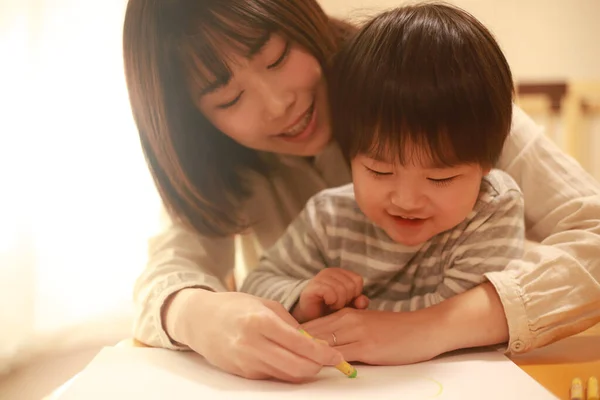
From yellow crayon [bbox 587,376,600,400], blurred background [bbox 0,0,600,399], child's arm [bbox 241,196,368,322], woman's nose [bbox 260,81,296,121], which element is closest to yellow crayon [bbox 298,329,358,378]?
child's arm [bbox 241,196,368,322]

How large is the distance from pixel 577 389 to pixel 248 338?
0.31m

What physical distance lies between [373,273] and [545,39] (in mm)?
1369

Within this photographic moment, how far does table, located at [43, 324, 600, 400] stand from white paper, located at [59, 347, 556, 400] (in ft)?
0.09

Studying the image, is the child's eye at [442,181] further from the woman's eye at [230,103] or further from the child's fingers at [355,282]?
the woman's eye at [230,103]

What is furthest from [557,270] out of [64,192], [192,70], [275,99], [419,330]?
[64,192]

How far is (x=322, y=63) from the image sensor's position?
2.86 ft

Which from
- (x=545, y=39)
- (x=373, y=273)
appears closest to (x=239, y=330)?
(x=373, y=273)

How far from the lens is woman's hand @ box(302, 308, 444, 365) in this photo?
0.67 m

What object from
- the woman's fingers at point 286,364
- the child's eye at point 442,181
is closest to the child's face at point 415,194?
the child's eye at point 442,181

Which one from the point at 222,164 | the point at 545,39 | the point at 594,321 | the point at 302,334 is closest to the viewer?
the point at 302,334

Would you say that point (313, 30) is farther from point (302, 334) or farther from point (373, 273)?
point (302, 334)

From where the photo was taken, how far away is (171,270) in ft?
2.74

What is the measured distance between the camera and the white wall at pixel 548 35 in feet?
6.13

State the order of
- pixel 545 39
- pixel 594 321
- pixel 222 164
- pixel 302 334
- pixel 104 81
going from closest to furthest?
pixel 302 334, pixel 594 321, pixel 222 164, pixel 104 81, pixel 545 39
